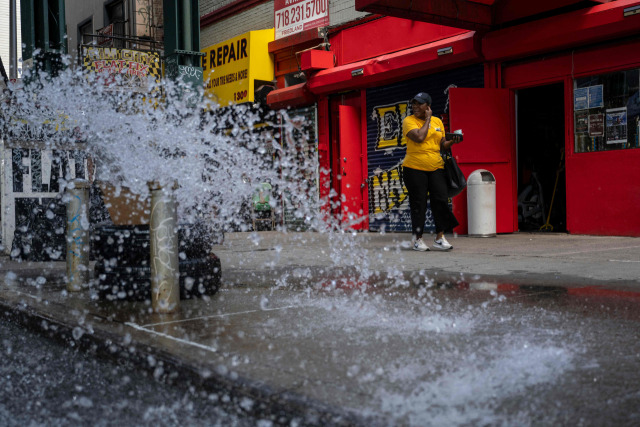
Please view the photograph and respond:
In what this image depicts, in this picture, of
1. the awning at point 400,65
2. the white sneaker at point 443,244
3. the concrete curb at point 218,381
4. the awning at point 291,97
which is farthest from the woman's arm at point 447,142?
the awning at point 291,97

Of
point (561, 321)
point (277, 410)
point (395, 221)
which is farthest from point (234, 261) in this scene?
point (395, 221)

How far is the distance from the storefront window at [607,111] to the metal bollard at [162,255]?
25.4 feet

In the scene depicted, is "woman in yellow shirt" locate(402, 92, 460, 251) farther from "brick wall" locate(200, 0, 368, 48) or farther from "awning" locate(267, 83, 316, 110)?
"awning" locate(267, 83, 316, 110)

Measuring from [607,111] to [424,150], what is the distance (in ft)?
11.8

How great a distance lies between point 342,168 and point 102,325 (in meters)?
10.8

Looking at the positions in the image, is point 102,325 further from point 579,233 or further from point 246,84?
point 246,84

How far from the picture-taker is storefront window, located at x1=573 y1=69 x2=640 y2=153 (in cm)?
959

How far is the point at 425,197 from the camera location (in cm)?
806

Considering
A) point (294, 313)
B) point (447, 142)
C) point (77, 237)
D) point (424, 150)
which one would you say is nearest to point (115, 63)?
point (424, 150)

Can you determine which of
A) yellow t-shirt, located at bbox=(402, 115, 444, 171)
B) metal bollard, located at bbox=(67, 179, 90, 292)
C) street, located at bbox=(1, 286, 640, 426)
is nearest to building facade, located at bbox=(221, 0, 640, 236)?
yellow t-shirt, located at bbox=(402, 115, 444, 171)

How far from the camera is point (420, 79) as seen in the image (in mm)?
12766

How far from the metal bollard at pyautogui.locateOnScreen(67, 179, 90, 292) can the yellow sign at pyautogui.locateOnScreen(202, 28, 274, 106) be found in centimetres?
1095

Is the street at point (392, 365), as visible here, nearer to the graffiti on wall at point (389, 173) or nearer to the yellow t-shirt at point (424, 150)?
the yellow t-shirt at point (424, 150)

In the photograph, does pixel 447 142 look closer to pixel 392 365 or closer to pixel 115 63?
pixel 392 365
